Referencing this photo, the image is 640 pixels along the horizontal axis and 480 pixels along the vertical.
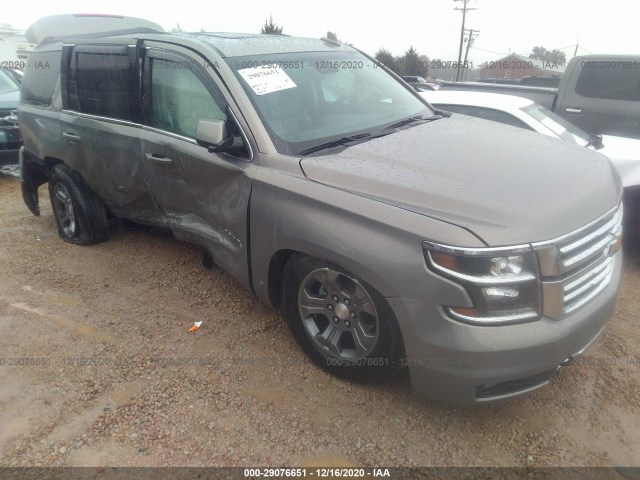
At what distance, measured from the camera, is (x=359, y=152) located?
8.70ft

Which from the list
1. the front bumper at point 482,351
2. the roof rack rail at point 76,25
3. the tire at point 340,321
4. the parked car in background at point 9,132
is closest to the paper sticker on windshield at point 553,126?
the front bumper at point 482,351

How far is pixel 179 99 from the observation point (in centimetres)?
325

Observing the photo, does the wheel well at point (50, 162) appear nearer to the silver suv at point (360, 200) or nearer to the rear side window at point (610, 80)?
the silver suv at point (360, 200)

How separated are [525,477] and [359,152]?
178 centimetres

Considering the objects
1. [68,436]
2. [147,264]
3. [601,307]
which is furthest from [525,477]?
[147,264]

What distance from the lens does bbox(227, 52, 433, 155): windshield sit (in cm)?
283

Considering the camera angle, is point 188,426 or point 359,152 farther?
point 359,152

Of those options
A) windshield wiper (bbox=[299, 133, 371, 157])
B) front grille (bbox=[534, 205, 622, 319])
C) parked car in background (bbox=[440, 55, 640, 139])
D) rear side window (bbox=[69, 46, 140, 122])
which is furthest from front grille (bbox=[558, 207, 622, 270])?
parked car in background (bbox=[440, 55, 640, 139])

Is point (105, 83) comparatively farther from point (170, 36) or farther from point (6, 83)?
point (6, 83)

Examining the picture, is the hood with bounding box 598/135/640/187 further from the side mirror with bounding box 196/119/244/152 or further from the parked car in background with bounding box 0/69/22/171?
the parked car in background with bounding box 0/69/22/171

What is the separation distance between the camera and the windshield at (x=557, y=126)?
4.53 m

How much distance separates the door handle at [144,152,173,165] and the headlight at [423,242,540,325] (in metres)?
1.99

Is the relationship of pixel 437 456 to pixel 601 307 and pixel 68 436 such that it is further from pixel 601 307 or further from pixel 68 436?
pixel 68 436

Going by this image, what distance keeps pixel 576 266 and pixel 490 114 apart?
2.96 m
